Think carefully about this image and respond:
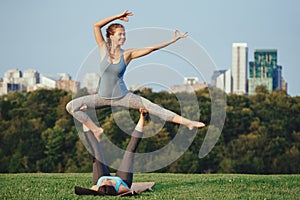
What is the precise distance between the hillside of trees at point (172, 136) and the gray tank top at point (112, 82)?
29.3 metres

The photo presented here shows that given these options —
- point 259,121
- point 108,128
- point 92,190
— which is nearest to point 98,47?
point 92,190

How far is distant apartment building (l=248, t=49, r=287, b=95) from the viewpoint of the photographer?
118m

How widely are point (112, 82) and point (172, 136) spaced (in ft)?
103

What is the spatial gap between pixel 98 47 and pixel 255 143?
113ft

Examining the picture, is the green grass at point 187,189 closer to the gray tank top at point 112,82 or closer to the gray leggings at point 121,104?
the gray leggings at point 121,104

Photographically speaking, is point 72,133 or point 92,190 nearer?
point 92,190

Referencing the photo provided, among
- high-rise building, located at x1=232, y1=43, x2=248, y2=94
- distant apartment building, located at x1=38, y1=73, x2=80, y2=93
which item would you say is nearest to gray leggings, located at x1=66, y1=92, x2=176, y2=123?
distant apartment building, located at x1=38, y1=73, x2=80, y2=93

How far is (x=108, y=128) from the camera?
3881cm

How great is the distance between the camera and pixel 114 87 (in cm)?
921

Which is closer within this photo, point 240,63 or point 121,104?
point 121,104

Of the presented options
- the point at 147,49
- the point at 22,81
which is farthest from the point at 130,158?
the point at 22,81

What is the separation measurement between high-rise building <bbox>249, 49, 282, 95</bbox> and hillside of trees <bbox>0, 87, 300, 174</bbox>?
68426 millimetres

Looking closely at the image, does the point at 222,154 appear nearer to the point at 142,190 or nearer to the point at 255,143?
the point at 255,143

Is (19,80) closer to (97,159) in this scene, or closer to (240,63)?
(240,63)
